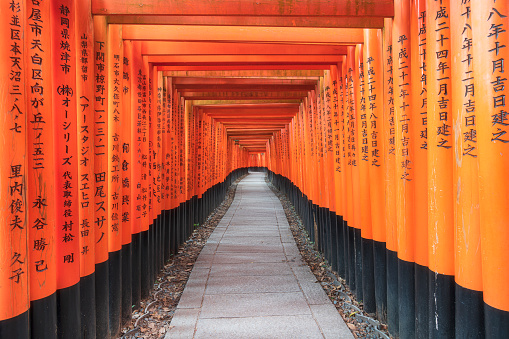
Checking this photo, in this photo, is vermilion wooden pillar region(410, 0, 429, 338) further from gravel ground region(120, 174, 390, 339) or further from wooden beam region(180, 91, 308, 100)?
wooden beam region(180, 91, 308, 100)

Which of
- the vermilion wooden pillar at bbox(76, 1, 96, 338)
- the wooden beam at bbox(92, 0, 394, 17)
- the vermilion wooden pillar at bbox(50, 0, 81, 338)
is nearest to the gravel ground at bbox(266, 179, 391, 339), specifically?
the vermilion wooden pillar at bbox(76, 1, 96, 338)

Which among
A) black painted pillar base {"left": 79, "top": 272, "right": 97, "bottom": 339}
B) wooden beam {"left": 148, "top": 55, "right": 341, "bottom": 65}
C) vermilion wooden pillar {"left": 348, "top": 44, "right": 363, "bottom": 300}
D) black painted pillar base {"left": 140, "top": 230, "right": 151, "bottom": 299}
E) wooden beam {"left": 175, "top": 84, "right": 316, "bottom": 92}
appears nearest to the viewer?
black painted pillar base {"left": 79, "top": 272, "right": 97, "bottom": 339}

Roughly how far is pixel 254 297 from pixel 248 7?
3.30 meters

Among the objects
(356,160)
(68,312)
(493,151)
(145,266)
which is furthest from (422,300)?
(145,266)

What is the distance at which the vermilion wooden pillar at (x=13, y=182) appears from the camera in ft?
6.15

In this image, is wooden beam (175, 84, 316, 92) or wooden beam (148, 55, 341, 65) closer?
wooden beam (148, 55, 341, 65)

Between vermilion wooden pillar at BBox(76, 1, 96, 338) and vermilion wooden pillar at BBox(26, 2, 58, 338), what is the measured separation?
1.70 ft

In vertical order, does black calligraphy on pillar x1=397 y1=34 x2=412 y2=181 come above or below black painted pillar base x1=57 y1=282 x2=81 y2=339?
above

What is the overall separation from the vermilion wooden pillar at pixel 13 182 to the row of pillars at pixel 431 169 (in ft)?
8.29

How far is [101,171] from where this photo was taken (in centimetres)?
319

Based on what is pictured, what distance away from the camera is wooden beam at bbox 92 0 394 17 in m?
3.04

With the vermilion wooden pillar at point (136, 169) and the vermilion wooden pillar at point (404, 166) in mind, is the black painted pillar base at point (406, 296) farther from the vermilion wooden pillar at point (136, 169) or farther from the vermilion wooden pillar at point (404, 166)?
the vermilion wooden pillar at point (136, 169)

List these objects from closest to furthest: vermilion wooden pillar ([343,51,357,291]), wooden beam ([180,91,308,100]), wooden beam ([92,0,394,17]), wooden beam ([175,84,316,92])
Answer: wooden beam ([92,0,394,17]) < vermilion wooden pillar ([343,51,357,291]) < wooden beam ([175,84,316,92]) < wooden beam ([180,91,308,100])

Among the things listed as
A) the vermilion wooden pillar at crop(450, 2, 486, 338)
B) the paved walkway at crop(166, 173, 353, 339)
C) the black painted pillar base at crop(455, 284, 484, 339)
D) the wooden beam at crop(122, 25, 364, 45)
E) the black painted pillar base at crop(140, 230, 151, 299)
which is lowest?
the paved walkway at crop(166, 173, 353, 339)
